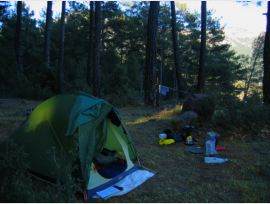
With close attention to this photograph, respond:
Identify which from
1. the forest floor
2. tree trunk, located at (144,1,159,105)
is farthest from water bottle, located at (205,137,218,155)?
tree trunk, located at (144,1,159,105)

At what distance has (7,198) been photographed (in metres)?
2.40

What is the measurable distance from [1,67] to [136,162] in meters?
16.2

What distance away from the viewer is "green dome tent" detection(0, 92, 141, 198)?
3.59 m

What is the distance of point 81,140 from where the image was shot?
11.9 feet

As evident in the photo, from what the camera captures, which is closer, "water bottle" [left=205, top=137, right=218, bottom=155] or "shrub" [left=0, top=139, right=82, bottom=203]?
"shrub" [left=0, top=139, right=82, bottom=203]

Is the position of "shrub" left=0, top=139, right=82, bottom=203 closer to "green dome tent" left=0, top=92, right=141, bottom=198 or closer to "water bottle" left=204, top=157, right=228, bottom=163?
"green dome tent" left=0, top=92, right=141, bottom=198

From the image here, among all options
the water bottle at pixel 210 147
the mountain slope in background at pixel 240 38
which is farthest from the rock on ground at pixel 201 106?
the mountain slope in background at pixel 240 38

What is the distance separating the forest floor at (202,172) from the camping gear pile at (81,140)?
1.49 feet

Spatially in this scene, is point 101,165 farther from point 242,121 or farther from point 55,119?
point 242,121

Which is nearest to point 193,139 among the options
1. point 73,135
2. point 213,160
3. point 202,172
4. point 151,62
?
point 213,160

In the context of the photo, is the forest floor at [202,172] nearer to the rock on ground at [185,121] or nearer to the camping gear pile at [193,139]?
the camping gear pile at [193,139]

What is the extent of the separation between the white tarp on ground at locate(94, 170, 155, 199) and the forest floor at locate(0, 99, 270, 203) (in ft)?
0.27

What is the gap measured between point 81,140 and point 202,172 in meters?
2.35

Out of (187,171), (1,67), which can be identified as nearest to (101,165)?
(187,171)
